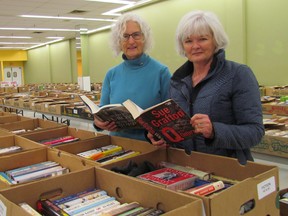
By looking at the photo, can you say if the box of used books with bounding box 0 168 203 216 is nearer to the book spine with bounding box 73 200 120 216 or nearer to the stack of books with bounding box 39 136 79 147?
the book spine with bounding box 73 200 120 216

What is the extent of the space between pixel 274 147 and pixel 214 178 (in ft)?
3.89

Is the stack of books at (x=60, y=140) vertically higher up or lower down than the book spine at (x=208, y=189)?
lower down

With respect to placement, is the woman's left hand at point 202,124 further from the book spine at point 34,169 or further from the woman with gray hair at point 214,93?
the book spine at point 34,169

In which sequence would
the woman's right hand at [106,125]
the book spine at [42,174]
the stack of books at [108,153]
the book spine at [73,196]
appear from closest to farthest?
the book spine at [73,196] < the book spine at [42,174] < the stack of books at [108,153] < the woman's right hand at [106,125]

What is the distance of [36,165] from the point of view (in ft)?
5.98

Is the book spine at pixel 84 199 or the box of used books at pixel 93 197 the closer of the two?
the box of used books at pixel 93 197

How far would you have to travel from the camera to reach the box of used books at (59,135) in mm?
2346

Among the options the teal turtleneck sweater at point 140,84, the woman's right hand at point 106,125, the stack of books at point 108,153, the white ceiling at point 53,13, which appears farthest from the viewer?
the white ceiling at point 53,13

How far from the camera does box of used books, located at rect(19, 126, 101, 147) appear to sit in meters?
2.35

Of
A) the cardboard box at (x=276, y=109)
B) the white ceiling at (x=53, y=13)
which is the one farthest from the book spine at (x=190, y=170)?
the white ceiling at (x=53, y=13)

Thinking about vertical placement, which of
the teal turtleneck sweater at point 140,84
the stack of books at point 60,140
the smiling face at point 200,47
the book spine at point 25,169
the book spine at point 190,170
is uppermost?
the smiling face at point 200,47

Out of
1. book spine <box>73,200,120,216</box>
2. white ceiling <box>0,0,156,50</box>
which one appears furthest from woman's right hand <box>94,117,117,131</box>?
white ceiling <box>0,0,156,50</box>

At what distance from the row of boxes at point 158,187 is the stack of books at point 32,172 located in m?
0.05

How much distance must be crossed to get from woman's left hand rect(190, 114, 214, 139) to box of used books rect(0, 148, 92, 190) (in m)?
0.56
